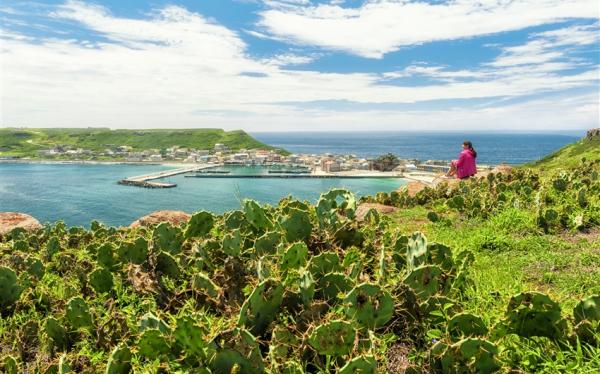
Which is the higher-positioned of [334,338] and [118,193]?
[334,338]

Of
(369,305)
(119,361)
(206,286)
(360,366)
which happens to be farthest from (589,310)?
(119,361)

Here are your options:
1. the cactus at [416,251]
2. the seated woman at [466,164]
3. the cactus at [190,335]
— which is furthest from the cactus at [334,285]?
the seated woman at [466,164]

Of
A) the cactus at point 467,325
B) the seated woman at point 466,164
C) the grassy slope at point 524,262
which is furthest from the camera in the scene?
the seated woman at point 466,164

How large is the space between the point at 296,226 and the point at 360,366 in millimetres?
2300

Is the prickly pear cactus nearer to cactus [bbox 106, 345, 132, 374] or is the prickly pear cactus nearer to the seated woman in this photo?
cactus [bbox 106, 345, 132, 374]

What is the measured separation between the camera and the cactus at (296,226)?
14.5 feet

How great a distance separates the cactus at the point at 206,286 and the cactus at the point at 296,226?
109 centimetres

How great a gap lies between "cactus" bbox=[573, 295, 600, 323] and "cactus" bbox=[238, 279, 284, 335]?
2075mm

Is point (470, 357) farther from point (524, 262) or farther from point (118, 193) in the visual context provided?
point (118, 193)

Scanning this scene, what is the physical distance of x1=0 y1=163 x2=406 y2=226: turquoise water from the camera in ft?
214

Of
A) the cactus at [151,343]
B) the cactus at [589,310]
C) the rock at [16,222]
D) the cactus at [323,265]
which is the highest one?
the cactus at [323,265]

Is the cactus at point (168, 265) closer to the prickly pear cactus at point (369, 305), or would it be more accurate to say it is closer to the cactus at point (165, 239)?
the cactus at point (165, 239)

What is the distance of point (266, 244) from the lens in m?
4.24

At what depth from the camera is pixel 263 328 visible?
9.73 feet
